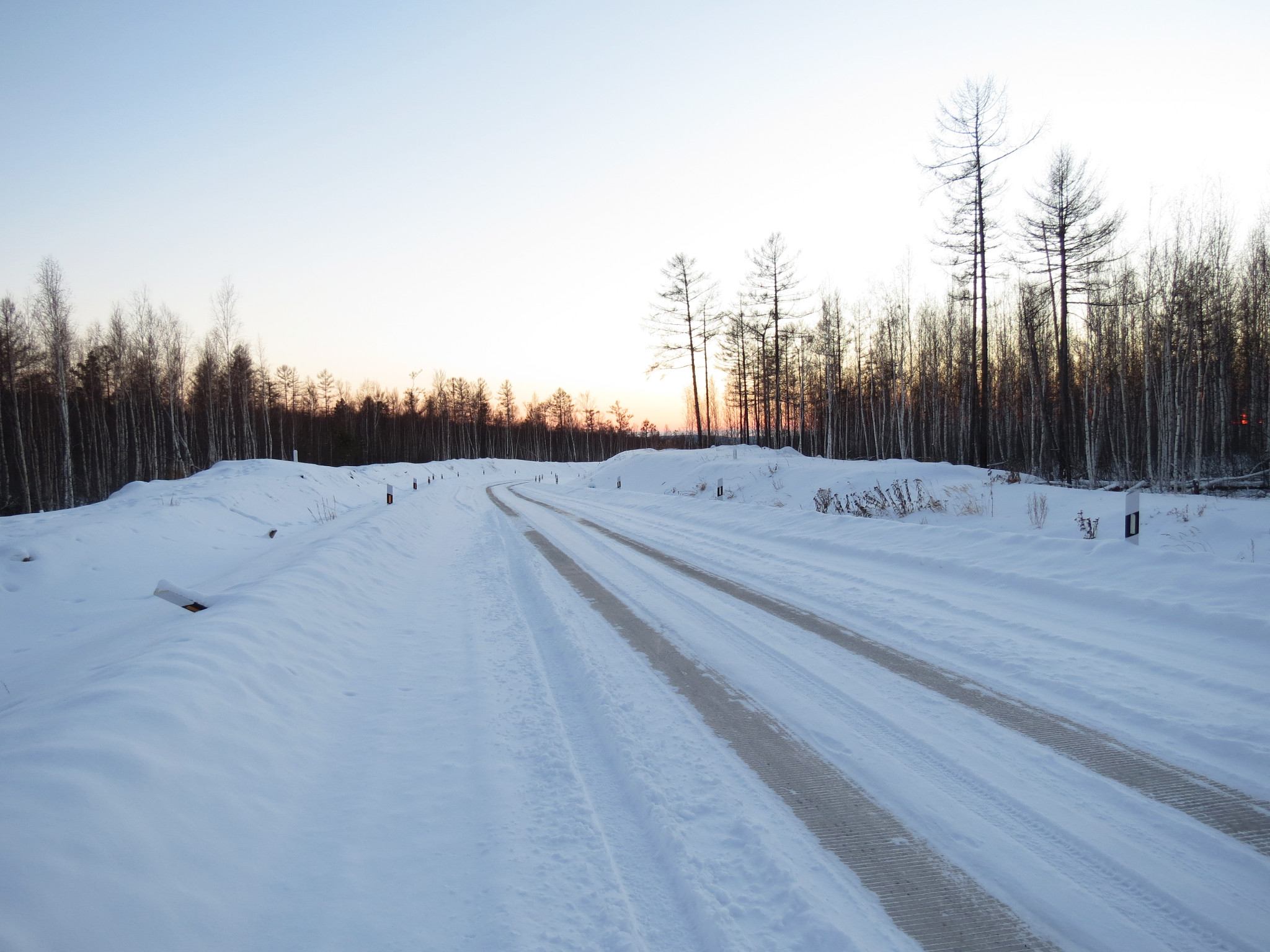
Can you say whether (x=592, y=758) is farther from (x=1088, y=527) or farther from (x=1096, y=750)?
(x=1088, y=527)

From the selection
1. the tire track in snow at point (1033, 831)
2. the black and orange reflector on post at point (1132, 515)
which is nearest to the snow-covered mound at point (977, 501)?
the black and orange reflector on post at point (1132, 515)

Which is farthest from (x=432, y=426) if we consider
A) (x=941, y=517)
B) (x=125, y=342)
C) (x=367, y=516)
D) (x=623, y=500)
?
(x=941, y=517)

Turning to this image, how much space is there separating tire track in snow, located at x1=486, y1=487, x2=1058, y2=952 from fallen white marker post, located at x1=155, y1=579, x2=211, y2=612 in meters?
4.95

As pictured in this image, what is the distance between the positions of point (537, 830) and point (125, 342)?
47.0m

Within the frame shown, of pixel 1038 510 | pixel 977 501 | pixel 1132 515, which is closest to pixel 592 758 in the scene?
pixel 1132 515

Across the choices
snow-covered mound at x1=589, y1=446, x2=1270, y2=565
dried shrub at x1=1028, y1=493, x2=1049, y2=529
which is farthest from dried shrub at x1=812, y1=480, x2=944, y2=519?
dried shrub at x1=1028, y1=493, x2=1049, y2=529

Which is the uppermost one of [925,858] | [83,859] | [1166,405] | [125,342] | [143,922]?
[125,342]

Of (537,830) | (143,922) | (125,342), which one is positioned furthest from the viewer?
(125,342)

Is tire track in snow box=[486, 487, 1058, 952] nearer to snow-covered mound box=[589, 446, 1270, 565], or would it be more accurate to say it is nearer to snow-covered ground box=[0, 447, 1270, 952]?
snow-covered ground box=[0, 447, 1270, 952]

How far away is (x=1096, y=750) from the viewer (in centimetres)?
333

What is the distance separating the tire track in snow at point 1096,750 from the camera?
2.71 meters

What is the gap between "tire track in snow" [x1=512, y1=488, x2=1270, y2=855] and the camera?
2713 mm

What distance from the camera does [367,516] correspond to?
13914 mm

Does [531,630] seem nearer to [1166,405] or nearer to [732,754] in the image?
[732,754]
